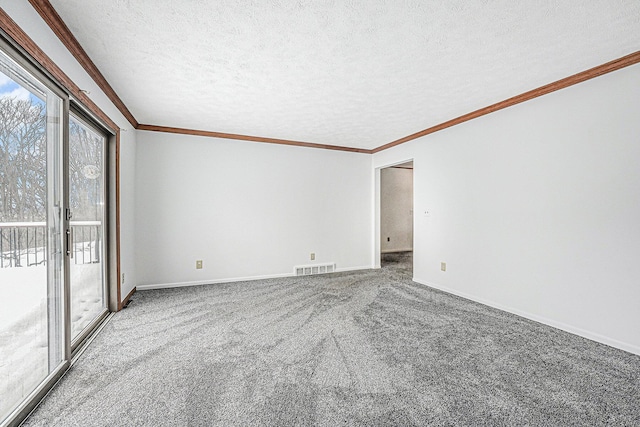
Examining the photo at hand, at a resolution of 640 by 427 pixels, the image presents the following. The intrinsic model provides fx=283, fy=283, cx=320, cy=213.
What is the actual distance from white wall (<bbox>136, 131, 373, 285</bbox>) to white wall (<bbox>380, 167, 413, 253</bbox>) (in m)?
2.06

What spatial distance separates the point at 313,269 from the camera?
496 cm

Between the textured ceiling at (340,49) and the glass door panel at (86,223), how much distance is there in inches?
24.9

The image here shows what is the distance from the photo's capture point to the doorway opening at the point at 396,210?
739 centimetres

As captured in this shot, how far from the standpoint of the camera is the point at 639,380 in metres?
1.88

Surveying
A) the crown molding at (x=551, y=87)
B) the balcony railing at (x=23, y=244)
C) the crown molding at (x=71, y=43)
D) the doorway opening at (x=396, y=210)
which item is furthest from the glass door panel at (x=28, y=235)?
the doorway opening at (x=396, y=210)

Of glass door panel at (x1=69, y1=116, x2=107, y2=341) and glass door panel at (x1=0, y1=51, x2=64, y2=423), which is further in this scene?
glass door panel at (x1=69, y1=116, x2=107, y2=341)

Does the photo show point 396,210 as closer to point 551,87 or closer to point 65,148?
point 551,87

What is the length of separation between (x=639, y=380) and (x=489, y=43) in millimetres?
2515

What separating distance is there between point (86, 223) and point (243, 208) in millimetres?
2111

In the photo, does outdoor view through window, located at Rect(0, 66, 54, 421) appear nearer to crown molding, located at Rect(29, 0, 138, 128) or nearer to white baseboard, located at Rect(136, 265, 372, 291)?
crown molding, located at Rect(29, 0, 138, 128)

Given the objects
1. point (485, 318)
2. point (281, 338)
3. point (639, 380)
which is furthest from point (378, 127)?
point (639, 380)

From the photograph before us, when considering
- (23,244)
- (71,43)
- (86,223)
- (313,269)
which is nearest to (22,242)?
(23,244)

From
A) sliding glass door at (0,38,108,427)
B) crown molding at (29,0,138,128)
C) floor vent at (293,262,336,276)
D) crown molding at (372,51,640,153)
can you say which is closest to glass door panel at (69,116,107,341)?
sliding glass door at (0,38,108,427)

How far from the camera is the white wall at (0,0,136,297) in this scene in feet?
5.01
